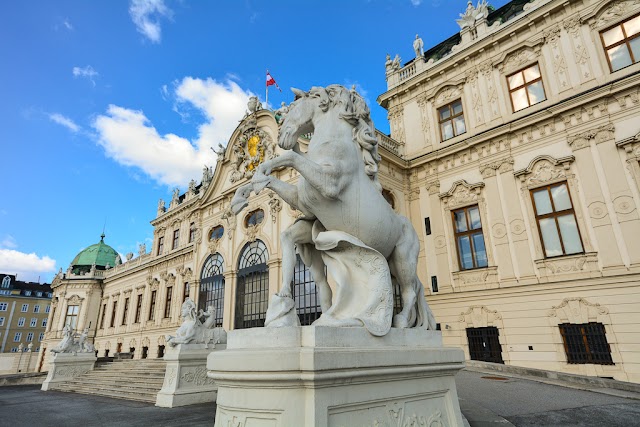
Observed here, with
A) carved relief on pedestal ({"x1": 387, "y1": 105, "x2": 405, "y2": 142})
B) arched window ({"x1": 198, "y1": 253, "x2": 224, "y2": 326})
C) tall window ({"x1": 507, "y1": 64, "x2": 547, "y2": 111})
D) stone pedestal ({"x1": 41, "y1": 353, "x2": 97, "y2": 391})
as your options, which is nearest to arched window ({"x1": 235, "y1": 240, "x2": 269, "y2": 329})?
arched window ({"x1": 198, "y1": 253, "x2": 224, "y2": 326})

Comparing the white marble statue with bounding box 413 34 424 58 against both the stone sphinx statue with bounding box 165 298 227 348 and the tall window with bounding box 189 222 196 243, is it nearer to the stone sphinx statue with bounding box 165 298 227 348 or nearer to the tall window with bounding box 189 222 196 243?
the stone sphinx statue with bounding box 165 298 227 348

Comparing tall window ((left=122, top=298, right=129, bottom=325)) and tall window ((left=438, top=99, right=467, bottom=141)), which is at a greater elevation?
tall window ((left=438, top=99, right=467, bottom=141))

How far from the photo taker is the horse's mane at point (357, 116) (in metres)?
3.33

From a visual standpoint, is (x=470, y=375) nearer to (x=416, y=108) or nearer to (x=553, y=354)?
(x=553, y=354)

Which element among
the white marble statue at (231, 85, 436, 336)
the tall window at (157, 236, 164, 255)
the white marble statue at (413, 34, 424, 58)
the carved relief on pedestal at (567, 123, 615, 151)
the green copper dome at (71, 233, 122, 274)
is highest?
the white marble statue at (413, 34, 424, 58)

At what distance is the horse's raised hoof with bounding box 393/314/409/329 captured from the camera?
2.99 m

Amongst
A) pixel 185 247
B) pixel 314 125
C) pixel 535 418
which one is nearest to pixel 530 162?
pixel 535 418

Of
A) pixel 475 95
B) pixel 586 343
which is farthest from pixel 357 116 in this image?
pixel 475 95

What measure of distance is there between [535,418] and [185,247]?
25.1m

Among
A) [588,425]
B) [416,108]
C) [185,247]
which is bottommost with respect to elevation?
Answer: [588,425]

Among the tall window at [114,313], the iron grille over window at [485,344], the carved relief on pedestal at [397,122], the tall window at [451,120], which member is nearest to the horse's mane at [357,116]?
the iron grille over window at [485,344]

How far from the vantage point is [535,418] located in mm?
5195

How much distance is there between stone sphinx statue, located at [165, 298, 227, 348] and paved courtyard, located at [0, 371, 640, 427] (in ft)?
5.26

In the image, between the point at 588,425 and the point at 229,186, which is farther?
the point at 229,186
